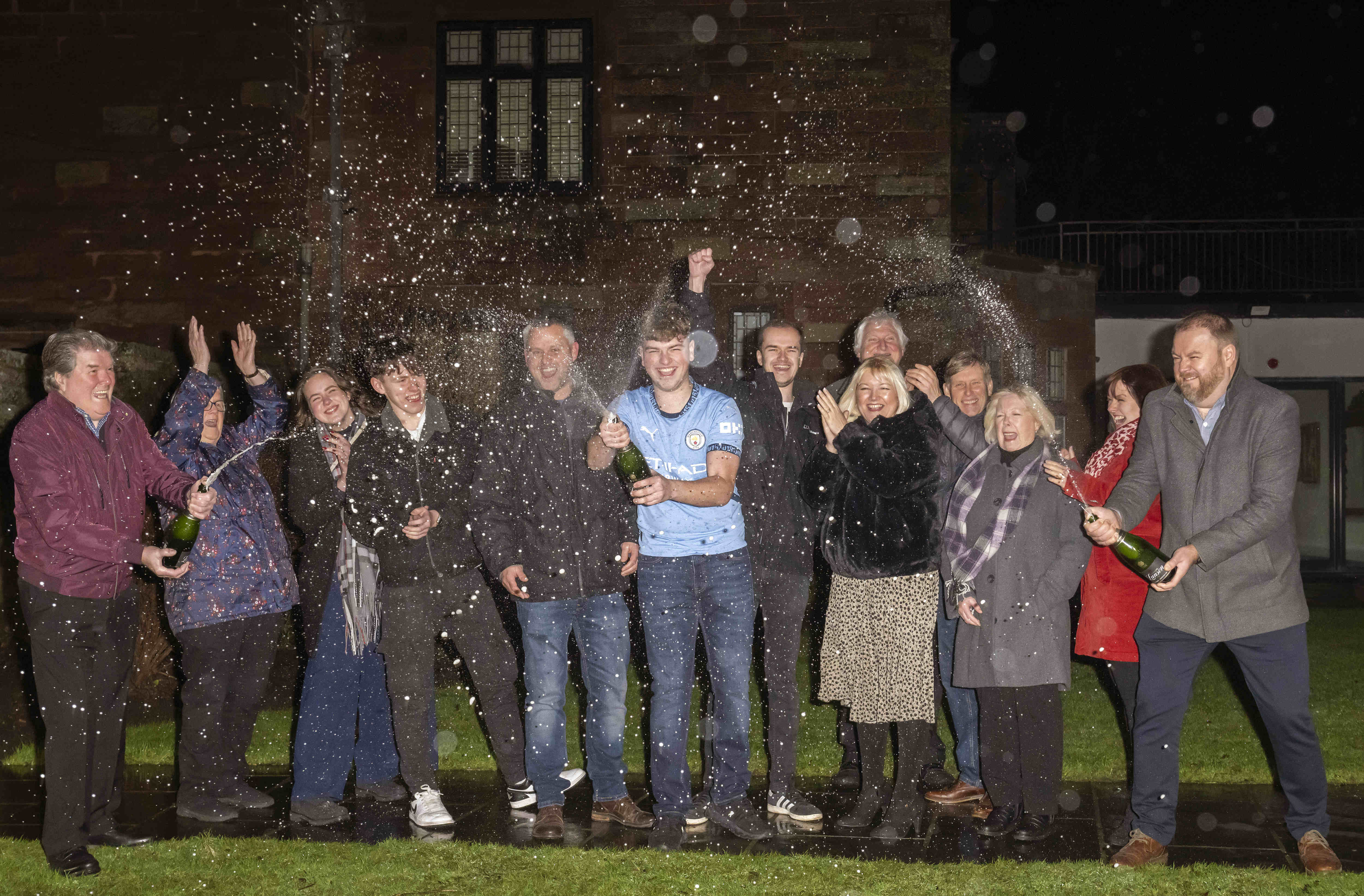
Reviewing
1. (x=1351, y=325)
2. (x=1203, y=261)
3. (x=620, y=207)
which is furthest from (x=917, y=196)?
(x=1203, y=261)

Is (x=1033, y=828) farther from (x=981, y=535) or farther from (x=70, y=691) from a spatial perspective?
(x=70, y=691)

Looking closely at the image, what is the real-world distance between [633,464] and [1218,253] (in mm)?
20018

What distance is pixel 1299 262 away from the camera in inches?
850

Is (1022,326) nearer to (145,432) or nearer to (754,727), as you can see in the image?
(754,727)

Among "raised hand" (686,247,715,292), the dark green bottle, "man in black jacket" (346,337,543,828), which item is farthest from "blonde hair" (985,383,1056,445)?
"man in black jacket" (346,337,543,828)

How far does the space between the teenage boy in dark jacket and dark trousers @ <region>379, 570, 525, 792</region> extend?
3.90 ft

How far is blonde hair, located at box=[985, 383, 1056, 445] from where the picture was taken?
5.05 meters

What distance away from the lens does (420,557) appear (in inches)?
204

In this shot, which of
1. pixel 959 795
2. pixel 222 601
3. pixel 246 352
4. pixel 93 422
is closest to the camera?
pixel 93 422

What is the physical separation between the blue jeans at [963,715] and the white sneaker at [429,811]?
2340 millimetres

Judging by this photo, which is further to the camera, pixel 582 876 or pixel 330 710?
pixel 330 710

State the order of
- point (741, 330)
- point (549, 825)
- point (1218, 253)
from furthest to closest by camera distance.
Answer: point (1218, 253)
point (741, 330)
point (549, 825)

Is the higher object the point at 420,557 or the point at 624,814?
the point at 420,557

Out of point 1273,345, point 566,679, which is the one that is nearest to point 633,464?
point 566,679
